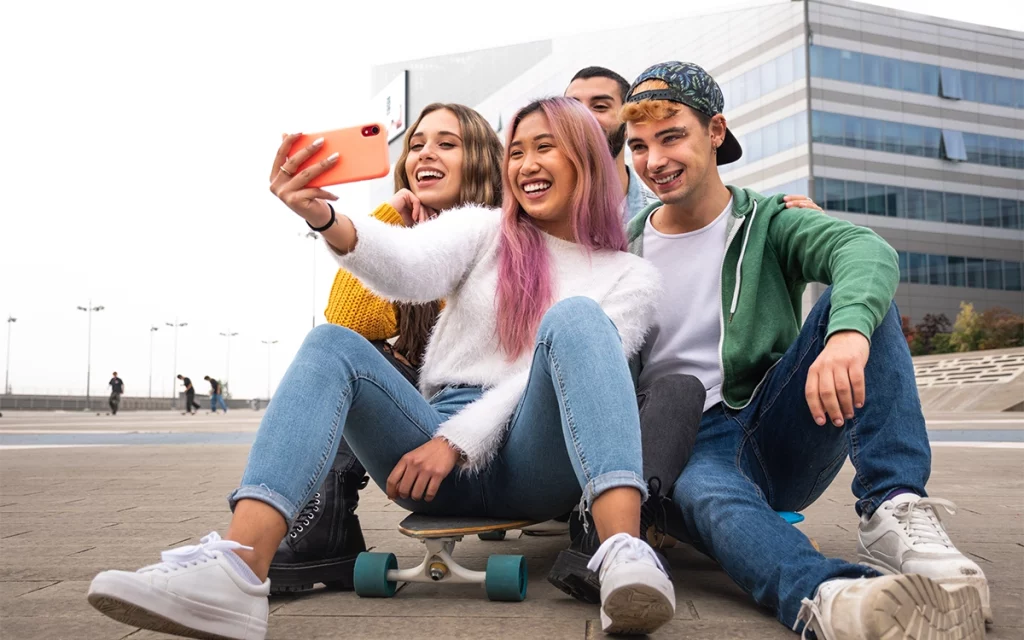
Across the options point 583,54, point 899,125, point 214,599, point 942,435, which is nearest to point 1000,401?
point 942,435

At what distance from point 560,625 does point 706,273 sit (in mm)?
1302

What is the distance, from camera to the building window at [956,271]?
132 feet

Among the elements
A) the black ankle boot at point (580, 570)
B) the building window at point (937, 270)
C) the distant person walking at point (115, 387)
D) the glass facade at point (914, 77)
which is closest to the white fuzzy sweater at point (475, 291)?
the black ankle boot at point (580, 570)

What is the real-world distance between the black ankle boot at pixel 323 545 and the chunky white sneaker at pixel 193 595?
1.65 ft

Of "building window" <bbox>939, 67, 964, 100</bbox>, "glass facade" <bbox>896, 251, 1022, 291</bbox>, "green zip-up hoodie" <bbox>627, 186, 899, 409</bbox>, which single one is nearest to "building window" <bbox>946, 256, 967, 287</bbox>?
"glass facade" <bbox>896, 251, 1022, 291</bbox>

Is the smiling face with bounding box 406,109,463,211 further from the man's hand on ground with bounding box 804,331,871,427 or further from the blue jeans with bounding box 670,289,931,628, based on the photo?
the man's hand on ground with bounding box 804,331,871,427

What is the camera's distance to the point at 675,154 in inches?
110

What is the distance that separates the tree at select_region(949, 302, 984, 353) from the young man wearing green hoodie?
34.8 meters

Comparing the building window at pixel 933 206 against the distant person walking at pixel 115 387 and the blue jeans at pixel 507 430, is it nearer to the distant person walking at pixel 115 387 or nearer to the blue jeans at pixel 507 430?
the distant person walking at pixel 115 387

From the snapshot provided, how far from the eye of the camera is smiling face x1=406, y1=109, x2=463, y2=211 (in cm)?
303

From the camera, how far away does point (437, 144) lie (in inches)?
120

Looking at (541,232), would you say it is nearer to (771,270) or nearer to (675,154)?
(675,154)

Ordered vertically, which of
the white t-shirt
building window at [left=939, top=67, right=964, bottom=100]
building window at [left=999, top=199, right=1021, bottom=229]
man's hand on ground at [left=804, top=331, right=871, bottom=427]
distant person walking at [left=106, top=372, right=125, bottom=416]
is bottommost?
distant person walking at [left=106, top=372, right=125, bottom=416]

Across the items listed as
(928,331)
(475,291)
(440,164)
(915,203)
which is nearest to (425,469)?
(475,291)
